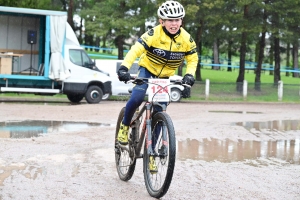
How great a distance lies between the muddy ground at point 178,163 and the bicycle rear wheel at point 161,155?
211 millimetres

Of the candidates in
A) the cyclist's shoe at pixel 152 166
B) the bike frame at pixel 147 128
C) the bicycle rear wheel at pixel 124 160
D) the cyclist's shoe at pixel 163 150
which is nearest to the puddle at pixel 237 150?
the bicycle rear wheel at pixel 124 160

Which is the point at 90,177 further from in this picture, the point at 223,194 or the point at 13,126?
the point at 13,126

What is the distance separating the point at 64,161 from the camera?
919 cm

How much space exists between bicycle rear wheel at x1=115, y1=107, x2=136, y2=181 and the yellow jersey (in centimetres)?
85

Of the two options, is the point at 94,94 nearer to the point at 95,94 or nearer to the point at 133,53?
the point at 95,94

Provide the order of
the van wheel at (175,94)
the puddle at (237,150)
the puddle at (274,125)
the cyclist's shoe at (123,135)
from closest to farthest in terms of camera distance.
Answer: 1. the cyclist's shoe at (123,135)
2. the puddle at (237,150)
3. the puddle at (274,125)
4. the van wheel at (175,94)

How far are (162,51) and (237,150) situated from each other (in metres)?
4.49

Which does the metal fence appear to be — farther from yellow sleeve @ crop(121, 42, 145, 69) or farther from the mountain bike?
yellow sleeve @ crop(121, 42, 145, 69)

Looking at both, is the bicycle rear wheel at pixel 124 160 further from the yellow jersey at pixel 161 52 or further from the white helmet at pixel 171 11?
the white helmet at pixel 171 11

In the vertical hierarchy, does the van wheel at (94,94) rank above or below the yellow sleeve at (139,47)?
below

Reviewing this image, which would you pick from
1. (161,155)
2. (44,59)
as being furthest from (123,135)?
(44,59)

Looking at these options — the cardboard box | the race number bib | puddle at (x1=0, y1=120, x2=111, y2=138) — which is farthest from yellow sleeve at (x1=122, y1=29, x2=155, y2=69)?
the cardboard box

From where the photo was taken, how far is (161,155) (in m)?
6.66

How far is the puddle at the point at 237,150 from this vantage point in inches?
400
